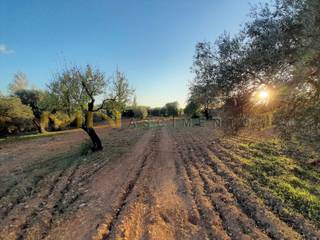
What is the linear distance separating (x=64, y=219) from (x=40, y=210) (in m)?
1.12

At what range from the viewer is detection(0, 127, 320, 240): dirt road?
4324mm

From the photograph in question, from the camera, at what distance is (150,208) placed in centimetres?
534

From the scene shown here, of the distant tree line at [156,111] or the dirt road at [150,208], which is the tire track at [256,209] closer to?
the dirt road at [150,208]

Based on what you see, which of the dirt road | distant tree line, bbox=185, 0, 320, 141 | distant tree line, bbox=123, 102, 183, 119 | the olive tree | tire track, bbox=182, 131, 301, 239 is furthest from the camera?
distant tree line, bbox=123, 102, 183, 119

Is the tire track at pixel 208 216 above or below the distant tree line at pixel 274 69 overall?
below

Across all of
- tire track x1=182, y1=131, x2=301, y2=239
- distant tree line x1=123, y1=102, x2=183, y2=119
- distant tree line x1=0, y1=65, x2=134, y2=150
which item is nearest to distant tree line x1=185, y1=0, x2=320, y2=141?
tire track x1=182, y1=131, x2=301, y2=239

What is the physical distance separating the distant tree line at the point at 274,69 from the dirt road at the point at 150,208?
2.43 metres

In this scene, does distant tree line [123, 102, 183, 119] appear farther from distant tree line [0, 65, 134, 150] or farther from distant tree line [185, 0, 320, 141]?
distant tree line [185, 0, 320, 141]

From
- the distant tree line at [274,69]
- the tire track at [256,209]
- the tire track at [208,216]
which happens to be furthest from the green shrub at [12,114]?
the tire track at [256,209]

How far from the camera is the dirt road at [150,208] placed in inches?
170

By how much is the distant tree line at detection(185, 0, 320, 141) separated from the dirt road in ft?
Answer: 7.98

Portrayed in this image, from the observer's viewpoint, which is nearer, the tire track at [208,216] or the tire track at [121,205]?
the tire track at [208,216]

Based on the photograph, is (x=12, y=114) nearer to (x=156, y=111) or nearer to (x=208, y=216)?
(x=208, y=216)

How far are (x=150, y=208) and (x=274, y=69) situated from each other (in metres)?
5.37
